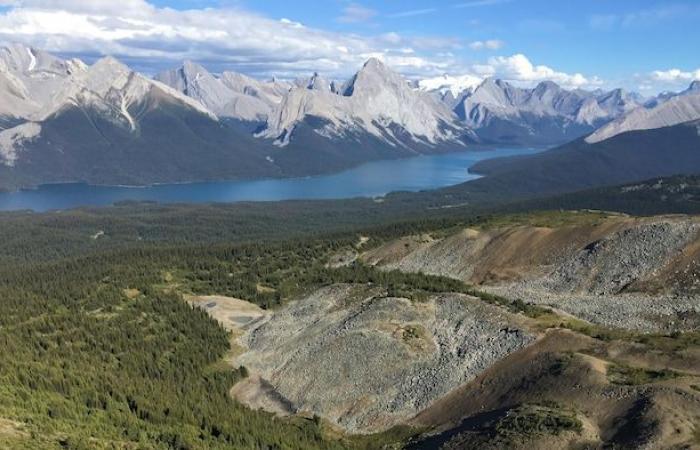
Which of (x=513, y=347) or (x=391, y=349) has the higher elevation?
(x=513, y=347)

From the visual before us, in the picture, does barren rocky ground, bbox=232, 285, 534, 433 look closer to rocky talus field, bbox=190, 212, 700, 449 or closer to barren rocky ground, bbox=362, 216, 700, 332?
rocky talus field, bbox=190, 212, 700, 449

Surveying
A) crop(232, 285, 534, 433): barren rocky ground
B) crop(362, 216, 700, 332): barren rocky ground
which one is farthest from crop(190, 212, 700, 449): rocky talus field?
crop(362, 216, 700, 332): barren rocky ground

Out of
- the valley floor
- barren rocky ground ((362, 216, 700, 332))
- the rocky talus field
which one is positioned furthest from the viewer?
barren rocky ground ((362, 216, 700, 332))

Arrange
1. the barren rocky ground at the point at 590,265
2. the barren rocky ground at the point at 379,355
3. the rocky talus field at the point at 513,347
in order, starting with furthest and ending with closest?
the barren rocky ground at the point at 590,265
the barren rocky ground at the point at 379,355
the rocky talus field at the point at 513,347

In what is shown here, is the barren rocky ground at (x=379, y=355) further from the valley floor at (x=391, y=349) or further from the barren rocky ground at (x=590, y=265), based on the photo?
the barren rocky ground at (x=590, y=265)

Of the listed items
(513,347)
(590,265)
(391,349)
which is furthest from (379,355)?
(590,265)

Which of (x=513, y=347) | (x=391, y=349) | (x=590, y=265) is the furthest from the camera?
(x=590, y=265)

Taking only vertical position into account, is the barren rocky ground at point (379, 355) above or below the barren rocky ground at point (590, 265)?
below

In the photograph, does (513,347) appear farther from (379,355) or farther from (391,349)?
(379,355)

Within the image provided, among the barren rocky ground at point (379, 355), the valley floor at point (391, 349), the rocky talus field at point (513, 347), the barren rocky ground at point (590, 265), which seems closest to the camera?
the rocky talus field at point (513, 347)

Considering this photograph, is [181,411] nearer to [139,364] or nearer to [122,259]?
[139,364]

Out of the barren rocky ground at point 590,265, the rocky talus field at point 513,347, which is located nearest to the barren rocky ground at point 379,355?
the rocky talus field at point 513,347

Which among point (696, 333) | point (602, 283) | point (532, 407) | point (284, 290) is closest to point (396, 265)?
point (284, 290)
